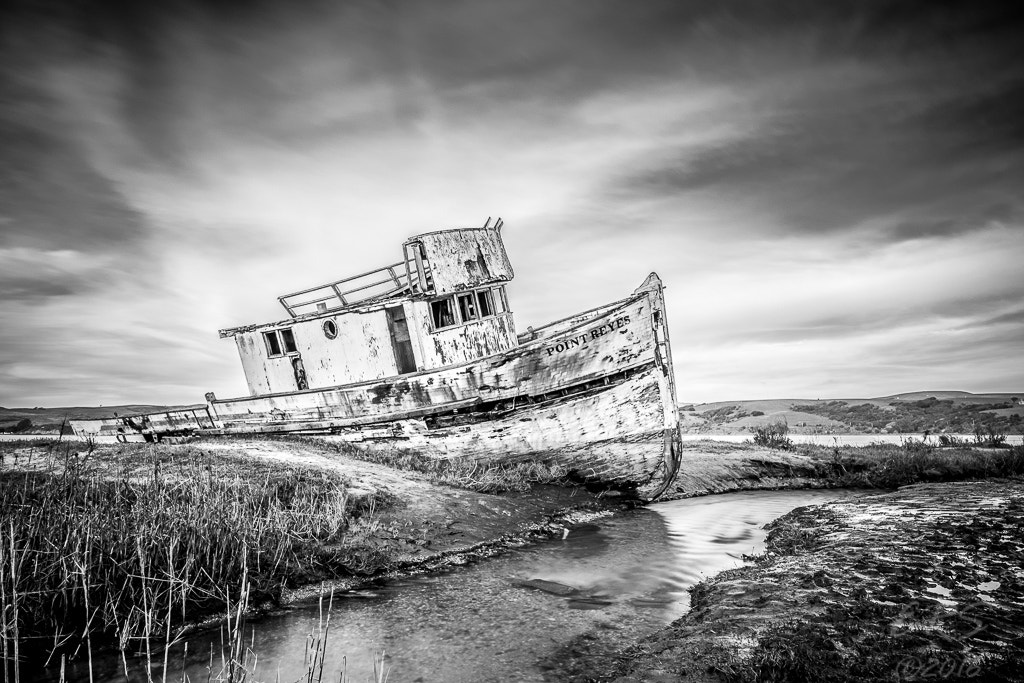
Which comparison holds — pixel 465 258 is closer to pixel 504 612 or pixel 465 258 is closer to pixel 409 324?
pixel 409 324

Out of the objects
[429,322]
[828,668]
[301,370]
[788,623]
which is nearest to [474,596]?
[788,623]

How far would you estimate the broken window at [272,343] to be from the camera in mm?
14641

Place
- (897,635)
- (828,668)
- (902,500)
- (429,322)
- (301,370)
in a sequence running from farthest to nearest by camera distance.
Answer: (301,370), (429,322), (902,500), (897,635), (828,668)

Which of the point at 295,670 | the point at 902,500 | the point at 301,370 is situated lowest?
the point at 902,500

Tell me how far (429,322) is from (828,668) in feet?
34.1

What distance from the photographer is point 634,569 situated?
603 centimetres

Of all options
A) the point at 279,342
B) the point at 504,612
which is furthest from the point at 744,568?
the point at 279,342

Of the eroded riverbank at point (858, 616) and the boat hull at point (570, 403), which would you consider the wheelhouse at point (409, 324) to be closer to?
the boat hull at point (570, 403)

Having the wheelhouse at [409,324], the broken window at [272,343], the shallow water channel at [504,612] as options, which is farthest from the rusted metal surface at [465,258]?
the shallow water channel at [504,612]

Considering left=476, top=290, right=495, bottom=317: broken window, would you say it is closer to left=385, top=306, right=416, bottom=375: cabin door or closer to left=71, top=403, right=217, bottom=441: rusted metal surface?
left=385, top=306, right=416, bottom=375: cabin door

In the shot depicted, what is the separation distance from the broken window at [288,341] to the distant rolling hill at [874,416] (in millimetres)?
19170

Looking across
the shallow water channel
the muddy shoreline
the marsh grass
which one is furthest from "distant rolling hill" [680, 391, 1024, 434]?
the shallow water channel

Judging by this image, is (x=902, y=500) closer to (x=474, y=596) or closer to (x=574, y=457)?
(x=574, y=457)

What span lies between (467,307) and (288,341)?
5.12 meters
